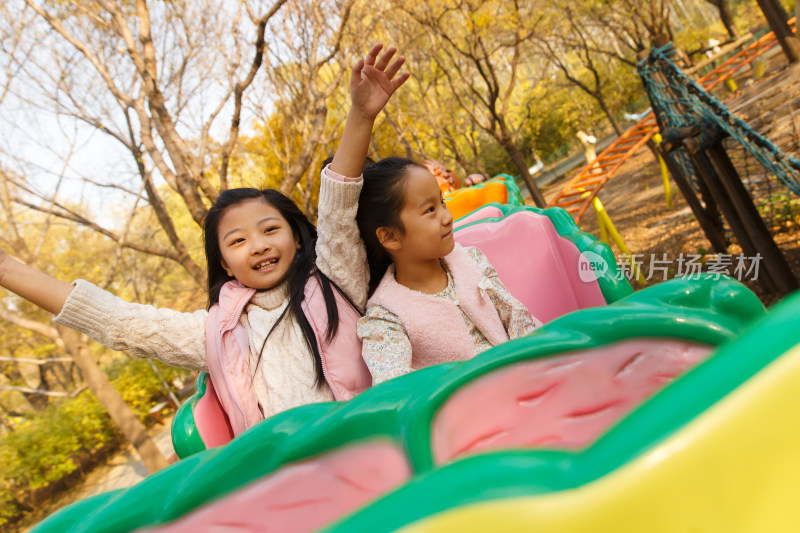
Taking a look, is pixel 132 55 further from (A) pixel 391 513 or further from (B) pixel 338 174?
(A) pixel 391 513

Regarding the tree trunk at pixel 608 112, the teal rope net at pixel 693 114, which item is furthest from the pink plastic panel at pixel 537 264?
the tree trunk at pixel 608 112

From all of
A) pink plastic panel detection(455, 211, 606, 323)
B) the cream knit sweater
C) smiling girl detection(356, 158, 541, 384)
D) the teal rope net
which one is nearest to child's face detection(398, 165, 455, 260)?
smiling girl detection(356, 158, 541, 384)

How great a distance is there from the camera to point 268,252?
5.33 ft

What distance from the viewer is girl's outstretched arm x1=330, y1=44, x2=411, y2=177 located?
139 cm

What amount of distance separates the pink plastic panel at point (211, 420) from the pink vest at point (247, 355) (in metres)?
0.04

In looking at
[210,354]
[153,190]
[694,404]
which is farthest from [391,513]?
[153,190]

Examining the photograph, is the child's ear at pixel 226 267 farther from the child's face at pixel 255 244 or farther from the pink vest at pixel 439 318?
the pink vest at pixel 439 318

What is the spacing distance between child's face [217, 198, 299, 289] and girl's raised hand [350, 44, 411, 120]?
459mm

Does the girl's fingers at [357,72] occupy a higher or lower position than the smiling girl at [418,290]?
higher

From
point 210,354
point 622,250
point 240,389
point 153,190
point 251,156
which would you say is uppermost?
point 251,156

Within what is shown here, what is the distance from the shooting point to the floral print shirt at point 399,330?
4.66 ft

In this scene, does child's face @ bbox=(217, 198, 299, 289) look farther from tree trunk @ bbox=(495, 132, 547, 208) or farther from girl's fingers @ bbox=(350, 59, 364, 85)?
tree trunk @ bbox=(495, 132, 547, 208)

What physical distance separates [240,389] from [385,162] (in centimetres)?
74

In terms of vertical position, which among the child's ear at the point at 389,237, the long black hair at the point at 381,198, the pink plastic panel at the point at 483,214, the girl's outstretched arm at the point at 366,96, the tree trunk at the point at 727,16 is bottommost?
the pink plastic panel at the point at 483,214
